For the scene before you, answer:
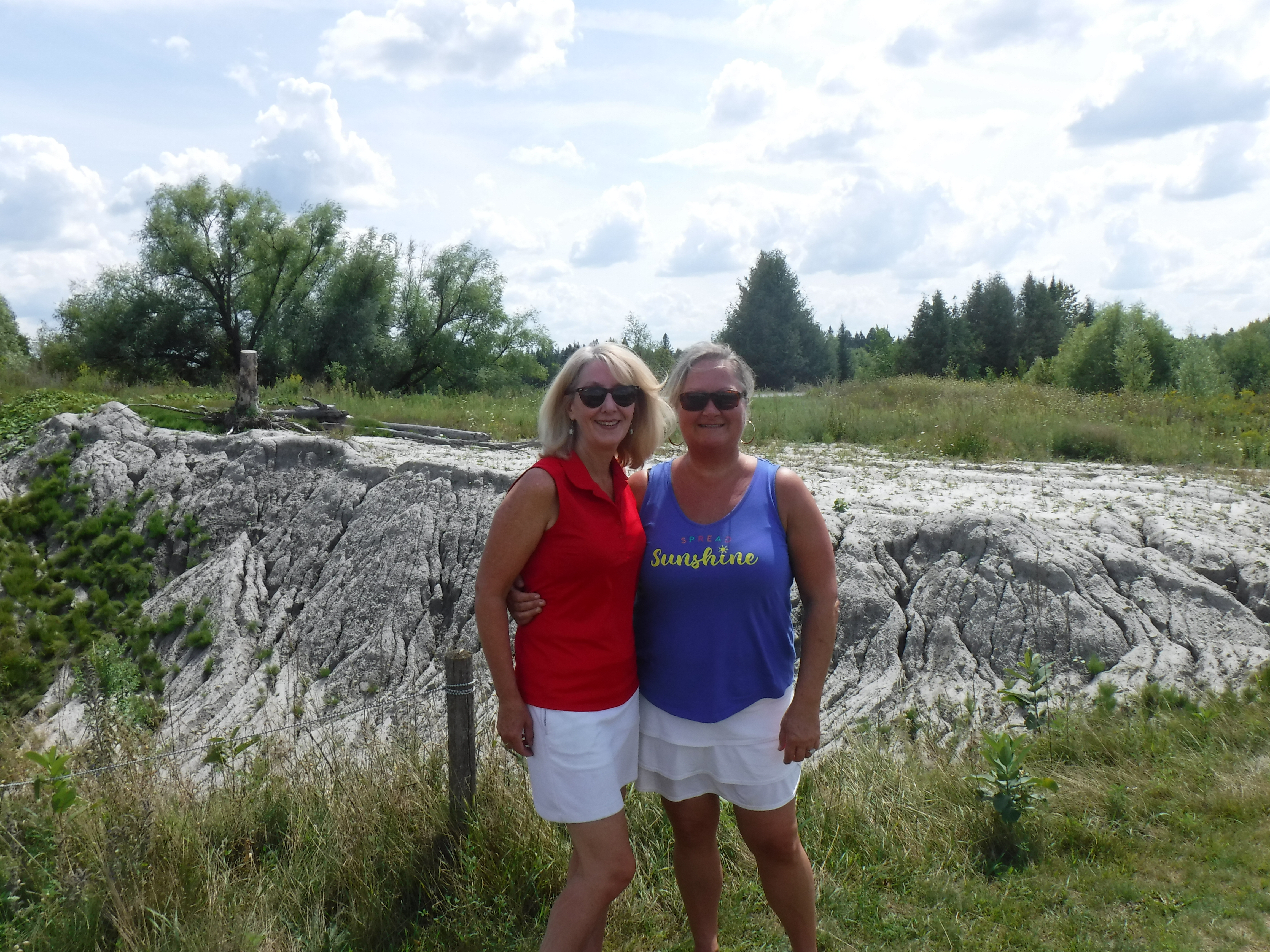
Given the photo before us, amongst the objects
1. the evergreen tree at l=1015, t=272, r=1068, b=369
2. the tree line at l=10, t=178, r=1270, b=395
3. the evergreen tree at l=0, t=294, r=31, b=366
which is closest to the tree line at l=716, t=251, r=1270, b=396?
the evergreen tree at l=1015, t=272, r=1068, b=369

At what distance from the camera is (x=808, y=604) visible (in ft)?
9.66

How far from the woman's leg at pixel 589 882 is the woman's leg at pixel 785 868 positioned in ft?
1.43

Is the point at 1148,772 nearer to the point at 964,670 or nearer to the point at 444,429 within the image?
the point at 964,670

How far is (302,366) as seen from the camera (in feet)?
108

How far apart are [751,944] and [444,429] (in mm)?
11727

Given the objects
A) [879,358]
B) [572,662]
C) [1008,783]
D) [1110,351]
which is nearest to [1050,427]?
[1008,783]

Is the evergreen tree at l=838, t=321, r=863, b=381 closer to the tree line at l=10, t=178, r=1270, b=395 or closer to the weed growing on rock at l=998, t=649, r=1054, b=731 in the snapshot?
the tree line at l=10, t=178, r=1270, b=395

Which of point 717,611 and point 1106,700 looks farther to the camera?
point 1106,700

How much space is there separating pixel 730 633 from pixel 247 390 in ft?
40.2

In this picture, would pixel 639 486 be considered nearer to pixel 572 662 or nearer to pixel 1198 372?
pixel 572 662

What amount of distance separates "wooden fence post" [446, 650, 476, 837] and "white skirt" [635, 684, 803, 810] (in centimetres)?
135

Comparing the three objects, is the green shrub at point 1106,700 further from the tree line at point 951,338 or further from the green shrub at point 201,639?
the tree line at point 951,338

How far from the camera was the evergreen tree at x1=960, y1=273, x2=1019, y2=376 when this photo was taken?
5350 cm

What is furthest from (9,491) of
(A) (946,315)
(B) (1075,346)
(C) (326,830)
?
(A) (946,315)
